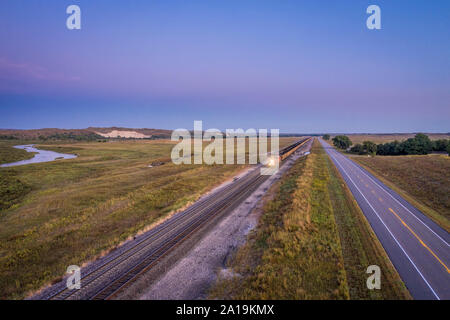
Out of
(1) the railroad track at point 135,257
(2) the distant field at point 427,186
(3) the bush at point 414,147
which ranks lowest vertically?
(1) the railroad track at point 135,257

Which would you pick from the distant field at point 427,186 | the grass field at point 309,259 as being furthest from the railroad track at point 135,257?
the distant field at point 427,186

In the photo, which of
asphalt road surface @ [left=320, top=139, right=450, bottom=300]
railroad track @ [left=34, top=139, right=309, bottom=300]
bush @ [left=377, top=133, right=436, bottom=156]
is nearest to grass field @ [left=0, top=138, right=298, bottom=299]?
railroad track @ [left=34, top=139, right=309, bottom=300]

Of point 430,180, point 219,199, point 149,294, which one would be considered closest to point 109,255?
point 149,294

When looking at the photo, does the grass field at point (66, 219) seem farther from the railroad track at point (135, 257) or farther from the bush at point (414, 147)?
the bush at point (414, 147)

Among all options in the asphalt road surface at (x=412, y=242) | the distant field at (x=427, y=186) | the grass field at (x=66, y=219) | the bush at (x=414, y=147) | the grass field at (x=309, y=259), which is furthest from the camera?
the bush at (x=414, y=147)

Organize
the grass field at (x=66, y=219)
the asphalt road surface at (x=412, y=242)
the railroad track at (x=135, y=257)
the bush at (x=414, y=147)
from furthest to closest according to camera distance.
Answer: the bush at (x=414, y=147)
the grass field at (x=66, y=219)
the asphalt road surface at (x=412, y=242)
the railroad track at (x=135, y=257)

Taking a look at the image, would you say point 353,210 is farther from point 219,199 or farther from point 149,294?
point 149,294
